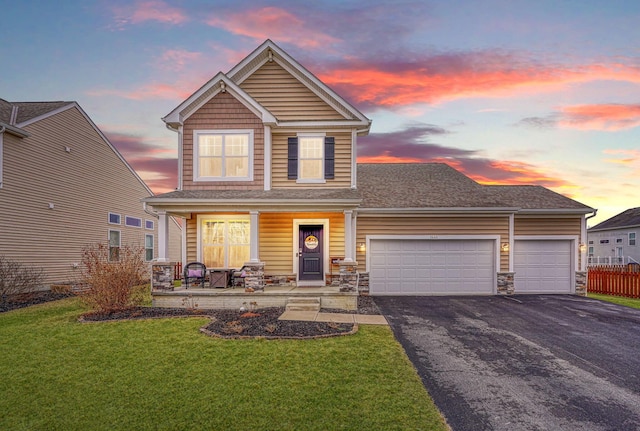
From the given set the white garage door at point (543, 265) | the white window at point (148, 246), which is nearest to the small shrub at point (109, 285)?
the white window at point (148, 246)

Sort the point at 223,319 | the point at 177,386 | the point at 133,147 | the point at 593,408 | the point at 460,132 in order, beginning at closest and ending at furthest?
the point at 593,408
the point at 177,386
the point at 223,319
the point at 460,132
the point at 133,147

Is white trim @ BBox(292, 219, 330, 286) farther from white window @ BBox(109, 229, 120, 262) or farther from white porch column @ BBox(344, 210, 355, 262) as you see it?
white window @ BBox(109, 229, 120, 262)

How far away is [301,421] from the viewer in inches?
154

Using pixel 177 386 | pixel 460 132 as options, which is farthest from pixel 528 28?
pixel 177 386

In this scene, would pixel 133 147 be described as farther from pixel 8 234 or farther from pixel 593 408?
pixel 593 408

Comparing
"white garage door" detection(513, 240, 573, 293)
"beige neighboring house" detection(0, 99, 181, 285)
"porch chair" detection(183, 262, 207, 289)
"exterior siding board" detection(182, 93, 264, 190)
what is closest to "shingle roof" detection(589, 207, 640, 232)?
"white garage door" detection(513, 240, 573, 293)

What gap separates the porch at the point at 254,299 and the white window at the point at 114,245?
9.18 m

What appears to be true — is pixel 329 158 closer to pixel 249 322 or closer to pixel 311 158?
pixel 311 158

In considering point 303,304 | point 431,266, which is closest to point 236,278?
point 303,304

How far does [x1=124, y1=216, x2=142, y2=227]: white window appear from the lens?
20312 mm

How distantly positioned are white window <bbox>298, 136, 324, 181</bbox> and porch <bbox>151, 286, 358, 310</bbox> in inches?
180

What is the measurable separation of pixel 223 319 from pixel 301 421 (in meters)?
5.66

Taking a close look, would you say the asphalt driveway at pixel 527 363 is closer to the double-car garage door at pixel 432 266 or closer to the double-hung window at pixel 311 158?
the double-car garage door at pixel 432 266

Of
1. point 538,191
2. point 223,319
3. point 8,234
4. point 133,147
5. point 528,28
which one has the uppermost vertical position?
point 528,28
